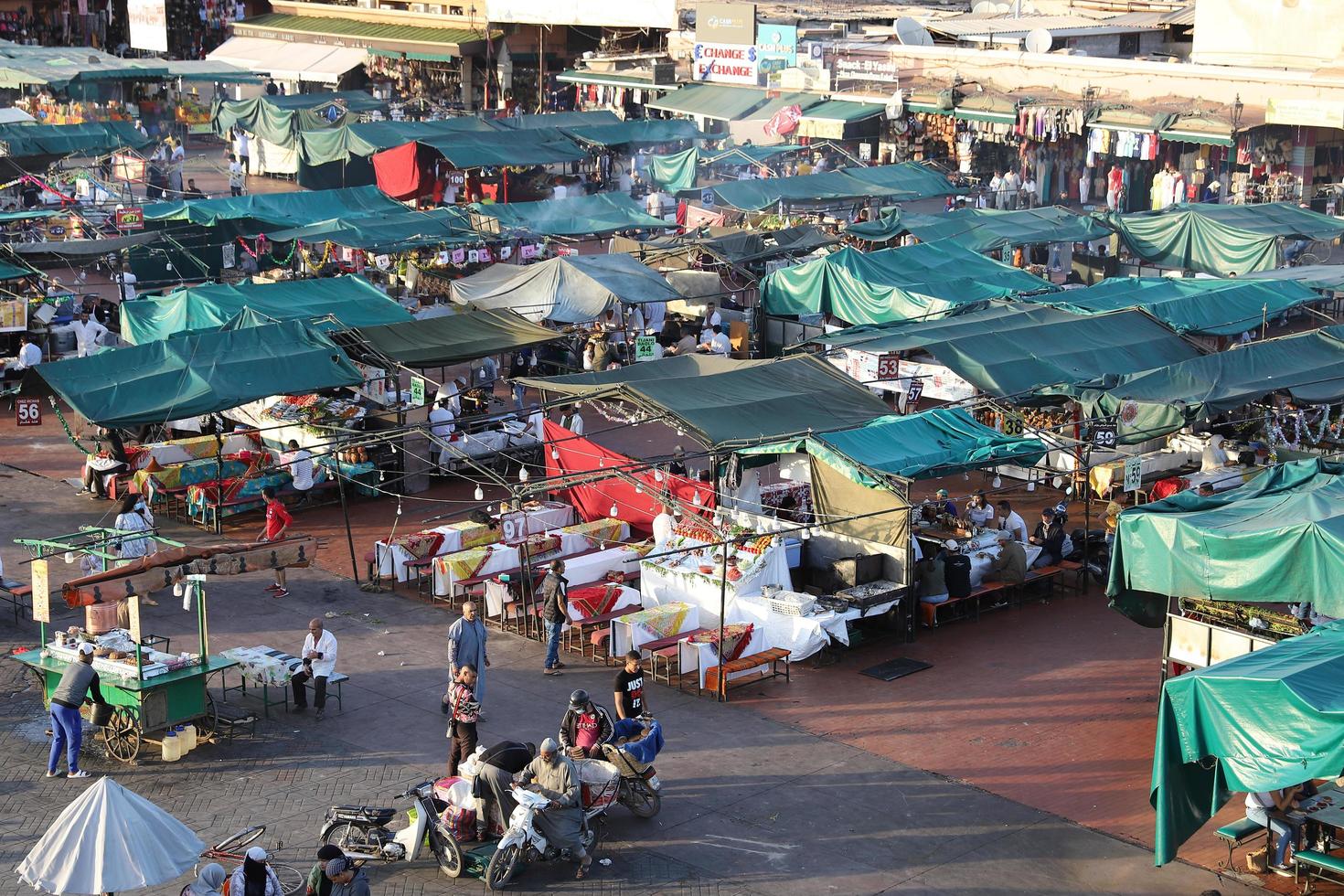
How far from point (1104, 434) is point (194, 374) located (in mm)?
12956

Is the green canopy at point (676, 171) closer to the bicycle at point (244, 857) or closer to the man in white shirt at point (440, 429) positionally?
the man in white shirt at point (440, 429)

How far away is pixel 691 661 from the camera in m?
18.6

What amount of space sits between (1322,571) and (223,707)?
1102 cm

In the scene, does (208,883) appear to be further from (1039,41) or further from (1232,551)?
(1039,41)

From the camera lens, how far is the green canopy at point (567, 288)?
30094 millimetres

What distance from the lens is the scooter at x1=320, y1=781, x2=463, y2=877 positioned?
1398 centimetres

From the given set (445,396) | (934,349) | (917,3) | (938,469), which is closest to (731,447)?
(938,469)

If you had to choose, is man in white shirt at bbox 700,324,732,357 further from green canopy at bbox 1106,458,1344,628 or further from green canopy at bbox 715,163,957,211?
green canopy at bbox 1106,458,1344,628

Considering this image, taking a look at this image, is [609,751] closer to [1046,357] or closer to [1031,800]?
[1031,800]

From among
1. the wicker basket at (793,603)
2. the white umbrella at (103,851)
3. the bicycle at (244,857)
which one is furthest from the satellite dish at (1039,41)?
the white umbrella at (103,851)

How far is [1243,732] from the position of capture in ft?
42.4

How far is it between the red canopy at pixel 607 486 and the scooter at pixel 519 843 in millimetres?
7773

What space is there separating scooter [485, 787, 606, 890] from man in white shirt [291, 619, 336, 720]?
4095 millimetres

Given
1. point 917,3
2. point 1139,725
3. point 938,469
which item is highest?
point 917,3
